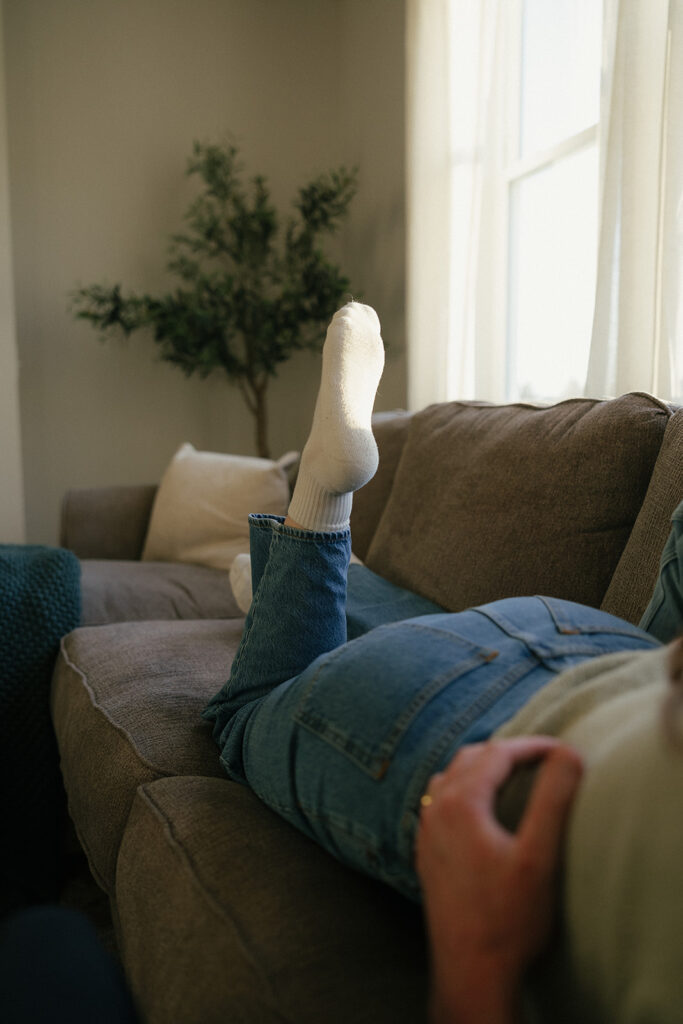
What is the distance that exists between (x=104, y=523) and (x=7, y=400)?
0.85m

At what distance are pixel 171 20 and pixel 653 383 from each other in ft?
9.00

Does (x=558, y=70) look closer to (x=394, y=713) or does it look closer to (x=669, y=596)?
(x=669, y=596)

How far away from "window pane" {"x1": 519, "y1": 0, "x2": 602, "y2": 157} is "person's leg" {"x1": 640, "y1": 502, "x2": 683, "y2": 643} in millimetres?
1336

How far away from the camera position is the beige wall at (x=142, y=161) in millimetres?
3020

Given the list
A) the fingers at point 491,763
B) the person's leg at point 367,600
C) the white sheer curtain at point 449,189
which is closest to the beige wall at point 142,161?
the white sheer curtain at point 449,189

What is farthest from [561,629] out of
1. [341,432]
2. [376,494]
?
[376,494]

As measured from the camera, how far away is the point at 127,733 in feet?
3.18

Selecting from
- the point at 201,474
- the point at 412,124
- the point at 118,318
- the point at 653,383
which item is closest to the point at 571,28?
the point at 412,124

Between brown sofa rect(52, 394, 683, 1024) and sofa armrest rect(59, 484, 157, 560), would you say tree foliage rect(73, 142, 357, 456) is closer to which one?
sofa armrest rect(59, 484, 157, 560)

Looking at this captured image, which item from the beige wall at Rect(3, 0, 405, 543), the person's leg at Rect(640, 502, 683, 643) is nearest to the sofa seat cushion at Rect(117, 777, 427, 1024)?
the person's leg at Rect(640, 502, 683, 643)

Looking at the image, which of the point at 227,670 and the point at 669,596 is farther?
the point at 227,670

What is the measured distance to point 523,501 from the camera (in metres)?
1.19

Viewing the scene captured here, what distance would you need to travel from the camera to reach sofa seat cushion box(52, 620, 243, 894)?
2.92 ft

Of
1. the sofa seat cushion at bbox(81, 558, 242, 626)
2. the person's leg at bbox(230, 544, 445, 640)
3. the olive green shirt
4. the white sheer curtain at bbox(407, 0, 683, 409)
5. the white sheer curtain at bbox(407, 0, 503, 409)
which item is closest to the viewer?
the olive green shirt
